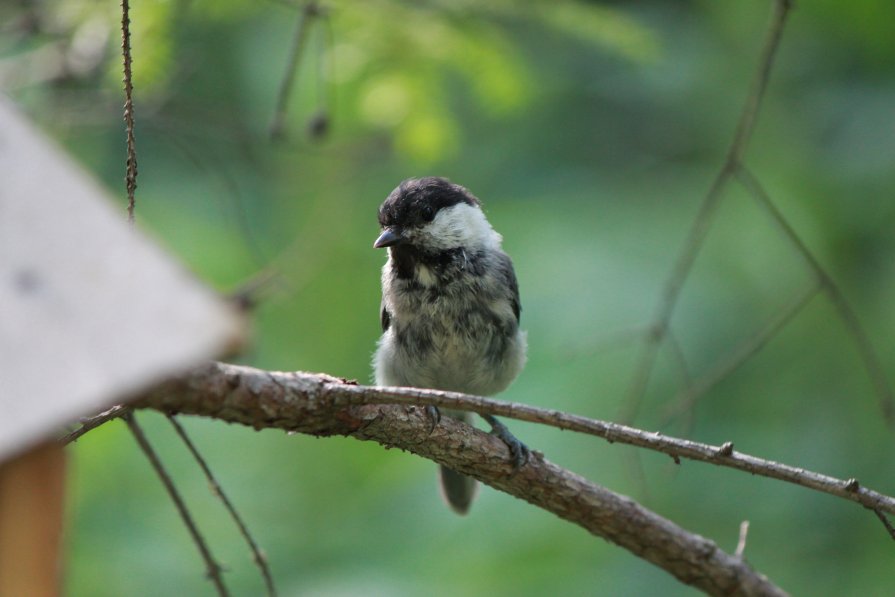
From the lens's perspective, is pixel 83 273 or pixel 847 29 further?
pixel 847 29

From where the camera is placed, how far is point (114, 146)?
5.52 meters

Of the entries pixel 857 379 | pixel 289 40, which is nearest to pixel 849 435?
pixel 857 379

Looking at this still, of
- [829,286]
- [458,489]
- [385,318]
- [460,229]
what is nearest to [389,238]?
[460,229]

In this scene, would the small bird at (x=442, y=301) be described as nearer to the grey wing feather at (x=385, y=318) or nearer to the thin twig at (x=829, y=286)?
the grey wing feather at (x=385, y=318)

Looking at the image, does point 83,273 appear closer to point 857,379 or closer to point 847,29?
point 857,379

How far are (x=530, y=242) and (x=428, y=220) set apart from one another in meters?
1.38

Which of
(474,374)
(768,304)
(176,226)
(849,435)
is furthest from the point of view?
(176,226)

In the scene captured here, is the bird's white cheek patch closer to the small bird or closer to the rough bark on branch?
the small bird

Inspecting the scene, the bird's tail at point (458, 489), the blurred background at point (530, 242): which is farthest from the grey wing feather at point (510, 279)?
the bird's tail at point (458, 489)

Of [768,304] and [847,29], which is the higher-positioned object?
[847,29]

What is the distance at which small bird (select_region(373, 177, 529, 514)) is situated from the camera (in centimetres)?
304

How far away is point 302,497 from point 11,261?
11.0ft

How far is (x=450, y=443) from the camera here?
6.48 ft

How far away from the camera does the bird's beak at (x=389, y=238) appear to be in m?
3.01
